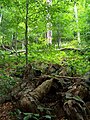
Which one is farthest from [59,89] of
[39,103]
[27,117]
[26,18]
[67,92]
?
[26,18]

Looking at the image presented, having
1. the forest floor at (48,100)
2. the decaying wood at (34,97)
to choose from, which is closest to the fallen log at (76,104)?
the forest floor at (48,100)

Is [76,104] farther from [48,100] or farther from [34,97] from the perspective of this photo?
[34,97]

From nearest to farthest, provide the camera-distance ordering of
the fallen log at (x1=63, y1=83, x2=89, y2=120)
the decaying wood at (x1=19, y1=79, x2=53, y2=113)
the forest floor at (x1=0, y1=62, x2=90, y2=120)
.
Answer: the fallen log at (x1=63, y1=83, x2=89, y2=120) → the forest floor at (x1=0, y1=62, x2=90, y2=120) → the decaying wood at (x1=19, y1=79, x2=53, y2=113)

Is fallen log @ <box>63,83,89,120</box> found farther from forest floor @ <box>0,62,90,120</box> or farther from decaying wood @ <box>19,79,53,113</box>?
decaying wood @ <box>19,79,53,113</box>

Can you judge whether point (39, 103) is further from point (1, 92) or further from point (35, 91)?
point (1, 92)

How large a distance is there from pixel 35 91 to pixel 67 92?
0.94 metres

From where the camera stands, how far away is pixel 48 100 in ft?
20.0

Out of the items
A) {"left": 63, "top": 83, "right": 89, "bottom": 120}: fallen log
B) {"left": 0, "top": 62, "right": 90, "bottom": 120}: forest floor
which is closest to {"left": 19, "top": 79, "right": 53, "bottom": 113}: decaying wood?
{"left": 0, "top": 62, "right": 90, "bottom": 120}: forest floor

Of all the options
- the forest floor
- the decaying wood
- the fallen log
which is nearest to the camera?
the fallen log

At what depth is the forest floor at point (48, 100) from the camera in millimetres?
5262

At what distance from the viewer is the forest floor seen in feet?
17.3

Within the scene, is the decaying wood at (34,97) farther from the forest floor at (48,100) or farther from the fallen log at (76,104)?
the fallen log at (76,104)

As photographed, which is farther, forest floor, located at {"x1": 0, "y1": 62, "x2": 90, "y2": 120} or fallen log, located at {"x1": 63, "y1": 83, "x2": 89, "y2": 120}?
forest floor, located at {"x1": 0, "y1": 62, "x2": 90, "y2": 120}

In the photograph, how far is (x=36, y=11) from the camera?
28.7ft
